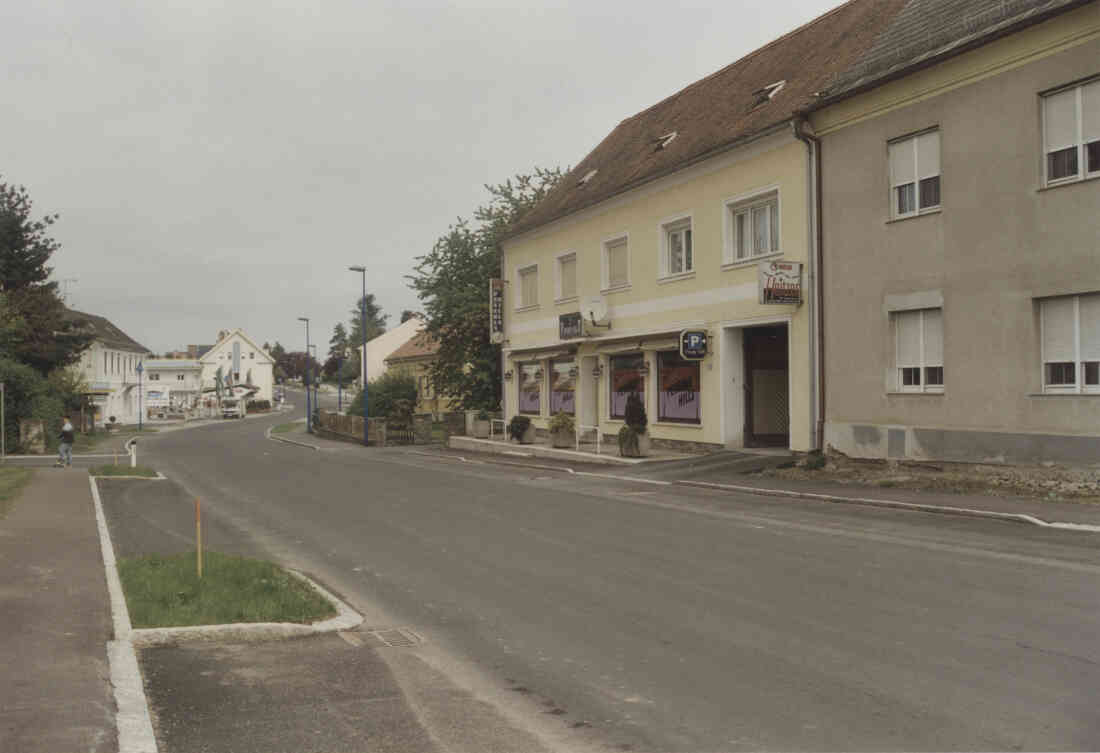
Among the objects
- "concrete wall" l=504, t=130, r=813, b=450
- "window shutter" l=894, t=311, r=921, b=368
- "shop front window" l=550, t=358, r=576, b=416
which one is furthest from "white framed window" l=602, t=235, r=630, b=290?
"window shutter" l=894, t=311, r=921, b=368

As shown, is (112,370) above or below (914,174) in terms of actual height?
below

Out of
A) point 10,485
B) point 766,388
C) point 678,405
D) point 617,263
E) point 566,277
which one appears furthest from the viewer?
point 566,277

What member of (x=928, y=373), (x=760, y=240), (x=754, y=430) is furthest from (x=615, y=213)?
(x=928, y=373)

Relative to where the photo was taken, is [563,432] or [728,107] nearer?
[728,107]

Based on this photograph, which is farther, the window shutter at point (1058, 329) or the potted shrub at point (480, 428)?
the potted shrub at point (480, 428)

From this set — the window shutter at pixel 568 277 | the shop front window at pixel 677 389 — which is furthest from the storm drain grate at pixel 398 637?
the window shutter at pixel 568 277

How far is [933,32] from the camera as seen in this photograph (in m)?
17.5

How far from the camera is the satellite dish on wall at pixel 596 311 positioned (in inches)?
1091

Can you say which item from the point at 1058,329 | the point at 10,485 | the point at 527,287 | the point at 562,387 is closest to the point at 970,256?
the point at 1058,329

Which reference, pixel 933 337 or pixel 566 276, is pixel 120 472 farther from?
pixel 933 337

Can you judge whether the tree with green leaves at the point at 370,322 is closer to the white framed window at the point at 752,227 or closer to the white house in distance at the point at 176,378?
the white house in distance at the point at 176,378

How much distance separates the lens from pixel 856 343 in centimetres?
1847

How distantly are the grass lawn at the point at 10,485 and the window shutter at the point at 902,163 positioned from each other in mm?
16272

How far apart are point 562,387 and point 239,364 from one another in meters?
103
